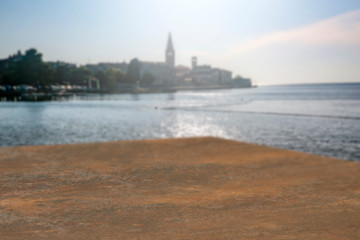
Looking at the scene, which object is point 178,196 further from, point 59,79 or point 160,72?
point 160,72

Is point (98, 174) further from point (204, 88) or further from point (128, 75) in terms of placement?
point (204, 88)

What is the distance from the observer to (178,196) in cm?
200

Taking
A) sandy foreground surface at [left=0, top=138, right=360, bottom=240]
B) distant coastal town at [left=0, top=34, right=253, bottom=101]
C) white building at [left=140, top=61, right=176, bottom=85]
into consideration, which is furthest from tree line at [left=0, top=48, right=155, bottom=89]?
sandy foreground surface at [left=0, top=138, right=360, bottom=240]

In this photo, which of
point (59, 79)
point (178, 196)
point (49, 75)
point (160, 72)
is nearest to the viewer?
point (178, 196)

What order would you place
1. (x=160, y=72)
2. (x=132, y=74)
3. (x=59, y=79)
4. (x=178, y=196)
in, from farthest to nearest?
(x=160, y=72)
(x=132, y=74)
(x=59, y=79)
(x=178, y=196)

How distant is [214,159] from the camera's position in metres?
3.26

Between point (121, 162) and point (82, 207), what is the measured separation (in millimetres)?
1301

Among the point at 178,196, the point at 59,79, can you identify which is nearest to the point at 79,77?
the point at 59,79

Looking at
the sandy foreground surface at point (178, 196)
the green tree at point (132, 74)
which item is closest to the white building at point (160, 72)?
the green tree at point (132, 74)

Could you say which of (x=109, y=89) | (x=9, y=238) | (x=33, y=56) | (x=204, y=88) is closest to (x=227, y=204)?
(x=9, y=238)

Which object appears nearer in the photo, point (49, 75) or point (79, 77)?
point (49, 75)

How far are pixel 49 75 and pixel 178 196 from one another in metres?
108

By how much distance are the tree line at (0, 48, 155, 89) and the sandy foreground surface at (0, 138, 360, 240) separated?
4091 inches

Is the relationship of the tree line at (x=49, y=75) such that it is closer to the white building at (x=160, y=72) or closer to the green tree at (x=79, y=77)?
the green tree at (x=79, y=77)
